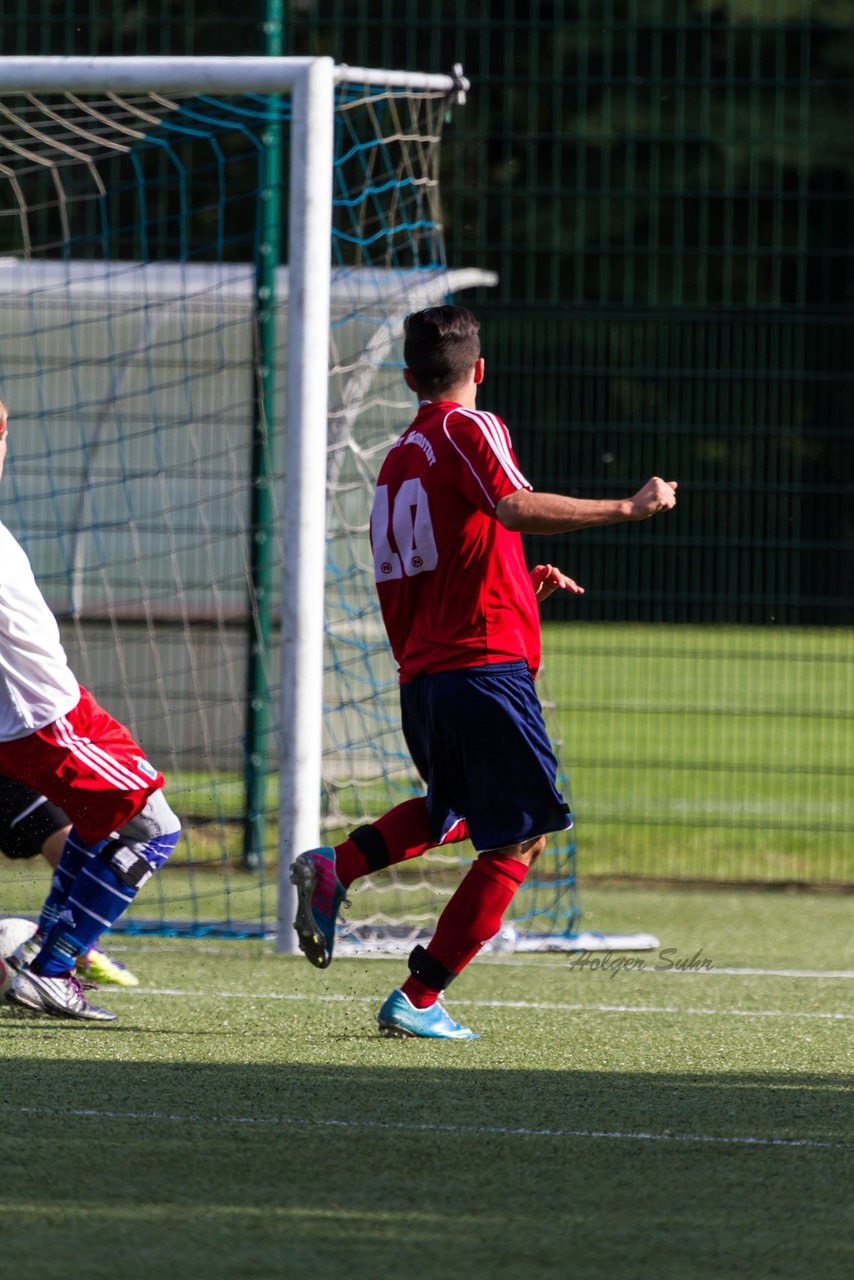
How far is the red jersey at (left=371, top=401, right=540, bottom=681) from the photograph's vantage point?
475 centimetres

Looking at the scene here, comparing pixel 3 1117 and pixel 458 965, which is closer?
pixel 3 1117

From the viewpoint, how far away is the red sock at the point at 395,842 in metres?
4.93

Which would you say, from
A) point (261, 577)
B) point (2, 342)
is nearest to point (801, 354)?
point (261, 577)

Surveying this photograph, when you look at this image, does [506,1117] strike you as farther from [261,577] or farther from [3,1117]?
[261,577]

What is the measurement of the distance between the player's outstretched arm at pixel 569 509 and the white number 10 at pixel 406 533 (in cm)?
29

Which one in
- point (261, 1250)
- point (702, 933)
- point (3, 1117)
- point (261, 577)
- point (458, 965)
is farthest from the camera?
point (261, 577)

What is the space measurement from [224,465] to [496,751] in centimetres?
524

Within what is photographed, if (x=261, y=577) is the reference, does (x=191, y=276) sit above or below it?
above

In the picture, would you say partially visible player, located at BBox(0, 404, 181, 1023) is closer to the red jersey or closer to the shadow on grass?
the shadow on grass

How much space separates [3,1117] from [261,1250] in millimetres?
1084

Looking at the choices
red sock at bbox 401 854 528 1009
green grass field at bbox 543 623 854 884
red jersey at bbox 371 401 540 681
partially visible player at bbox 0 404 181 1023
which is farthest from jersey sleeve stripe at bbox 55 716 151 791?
green grass field at bbox 543 623 854 884

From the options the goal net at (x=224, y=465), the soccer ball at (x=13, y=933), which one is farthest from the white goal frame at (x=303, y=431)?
the soccer ball at (x=13, y=933)

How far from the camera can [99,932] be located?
5160 mm

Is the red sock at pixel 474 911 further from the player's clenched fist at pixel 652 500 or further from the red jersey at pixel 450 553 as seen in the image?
the player's clenched fist at pixel 652 500
